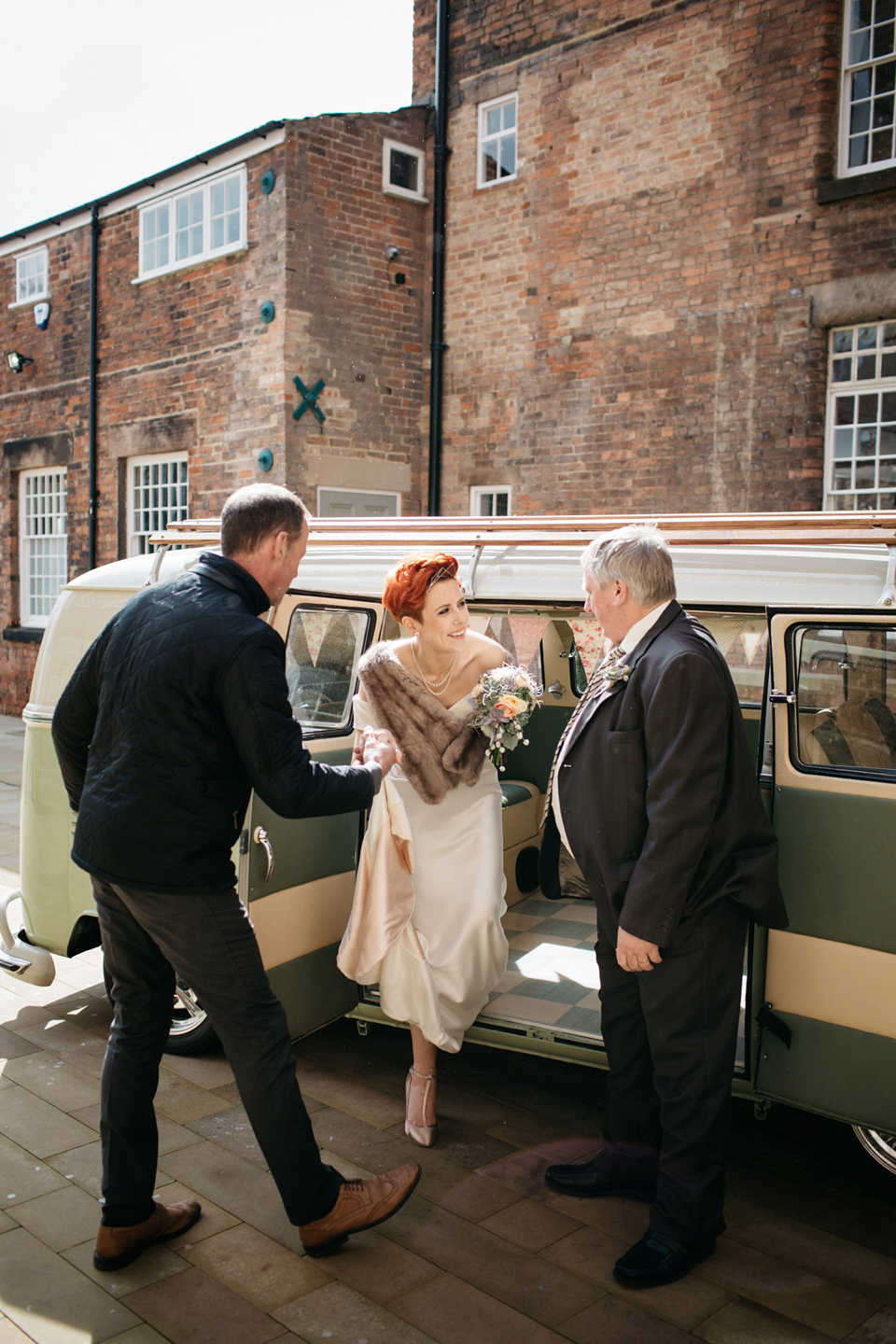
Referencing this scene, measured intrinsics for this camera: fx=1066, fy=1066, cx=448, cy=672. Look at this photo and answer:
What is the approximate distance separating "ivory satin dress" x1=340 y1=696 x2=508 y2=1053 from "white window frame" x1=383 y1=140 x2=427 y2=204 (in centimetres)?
988

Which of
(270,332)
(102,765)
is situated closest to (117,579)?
(102,765)

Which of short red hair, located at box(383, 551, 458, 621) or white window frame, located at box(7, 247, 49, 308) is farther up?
white window frame, located at box(7, 247, 49, 308)

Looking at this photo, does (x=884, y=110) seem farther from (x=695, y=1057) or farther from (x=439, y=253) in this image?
(x=695, y=1057)

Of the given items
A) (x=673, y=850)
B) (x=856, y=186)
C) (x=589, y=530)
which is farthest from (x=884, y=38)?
(x=673, y=850)

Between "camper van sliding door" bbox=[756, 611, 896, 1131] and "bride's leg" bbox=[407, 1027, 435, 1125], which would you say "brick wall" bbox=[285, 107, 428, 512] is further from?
"camper van sliding door" bbox=[756, 611, 896, 1131]

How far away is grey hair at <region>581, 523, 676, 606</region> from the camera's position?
130 inches

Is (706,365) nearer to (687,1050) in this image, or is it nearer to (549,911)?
(549,911)

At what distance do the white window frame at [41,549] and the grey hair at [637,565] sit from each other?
45.7 feet

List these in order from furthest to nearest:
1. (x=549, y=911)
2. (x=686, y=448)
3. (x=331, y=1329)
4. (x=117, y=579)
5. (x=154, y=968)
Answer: (x=686, y=448), (x=549, y=911), (x=117, y=579), (x=154, y=968), (x=331, y=1329)

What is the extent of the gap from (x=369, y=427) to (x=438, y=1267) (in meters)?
10.3

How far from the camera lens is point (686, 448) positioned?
10320mm

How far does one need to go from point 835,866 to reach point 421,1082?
1.78 metres

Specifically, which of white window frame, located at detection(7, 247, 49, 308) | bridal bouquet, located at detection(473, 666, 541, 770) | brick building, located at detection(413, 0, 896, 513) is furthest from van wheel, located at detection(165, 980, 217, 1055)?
white window frame, located at detection(7, 247, 49, 308)

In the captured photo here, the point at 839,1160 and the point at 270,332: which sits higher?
the point at 270,332
